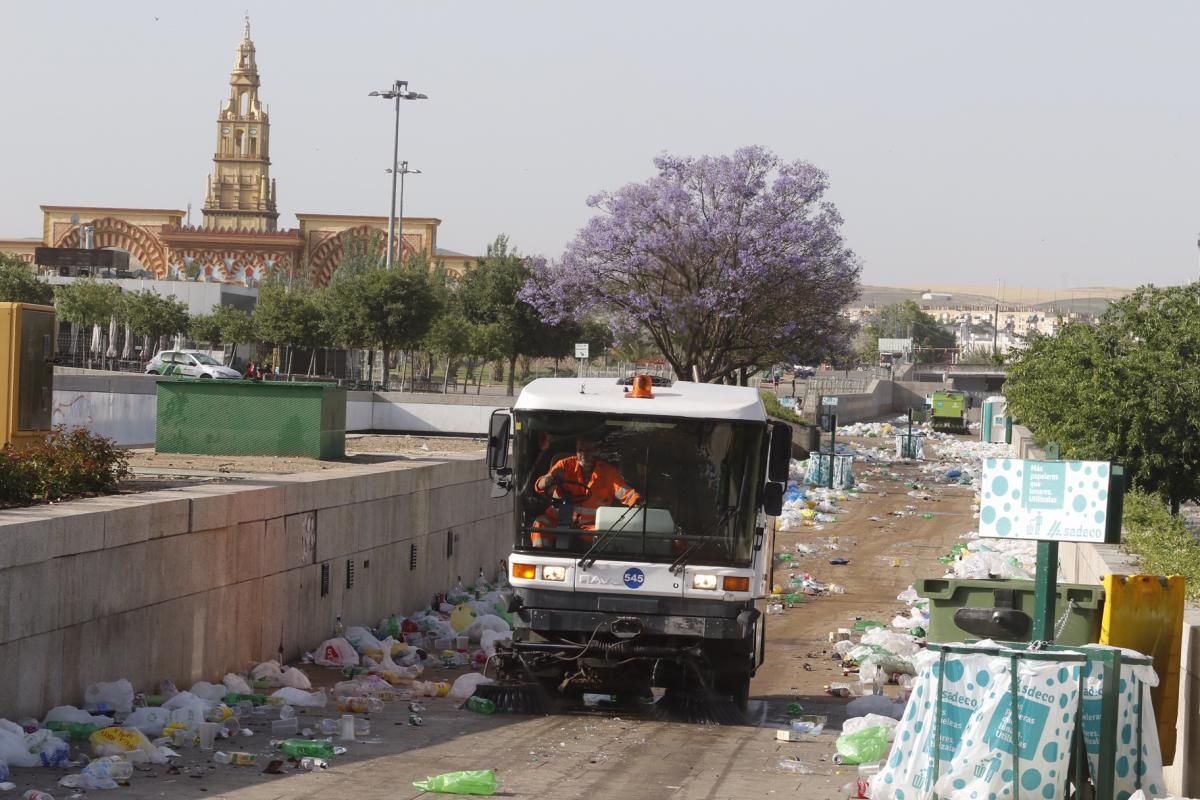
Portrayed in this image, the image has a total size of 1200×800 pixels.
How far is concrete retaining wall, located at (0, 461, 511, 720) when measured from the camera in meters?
9.96

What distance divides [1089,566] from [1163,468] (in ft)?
36.6

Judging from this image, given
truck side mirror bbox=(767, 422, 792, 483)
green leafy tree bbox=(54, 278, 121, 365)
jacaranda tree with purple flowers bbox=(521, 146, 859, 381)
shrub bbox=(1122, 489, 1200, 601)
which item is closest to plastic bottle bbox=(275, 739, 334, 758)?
truck side mirror bbox=(767, 422, 792, 483)

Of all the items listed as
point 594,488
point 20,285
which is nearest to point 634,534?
point 594,488

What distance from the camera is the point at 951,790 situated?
7961 mm

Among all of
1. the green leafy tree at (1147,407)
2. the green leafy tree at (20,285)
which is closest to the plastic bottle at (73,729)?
the green leafy tree at (1147,407)

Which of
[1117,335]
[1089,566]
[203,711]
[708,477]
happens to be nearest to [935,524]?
[1117,335]

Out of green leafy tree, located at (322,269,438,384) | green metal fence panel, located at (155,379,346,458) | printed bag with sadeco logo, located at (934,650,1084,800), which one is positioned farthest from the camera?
green leafy tree, located at (322,269,438,384)

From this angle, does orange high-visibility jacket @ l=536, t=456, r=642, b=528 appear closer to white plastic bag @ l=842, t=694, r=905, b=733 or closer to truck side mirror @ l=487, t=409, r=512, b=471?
truck side mirror @ l=487, t=409, r=512, b=471

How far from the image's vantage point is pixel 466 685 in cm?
1312

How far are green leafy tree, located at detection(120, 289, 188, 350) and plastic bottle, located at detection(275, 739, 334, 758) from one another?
56271 mm

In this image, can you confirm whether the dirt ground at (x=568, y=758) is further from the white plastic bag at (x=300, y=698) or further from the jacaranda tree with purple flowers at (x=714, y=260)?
the jacaranda tree with purple flowers at (x=714, y=260)

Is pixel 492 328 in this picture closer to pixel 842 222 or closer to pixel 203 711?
pixel 842 222

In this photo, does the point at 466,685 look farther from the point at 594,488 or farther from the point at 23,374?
the point at 23,374

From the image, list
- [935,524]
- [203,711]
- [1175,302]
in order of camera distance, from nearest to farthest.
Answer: [203,711], [1175,302], [935,524]
